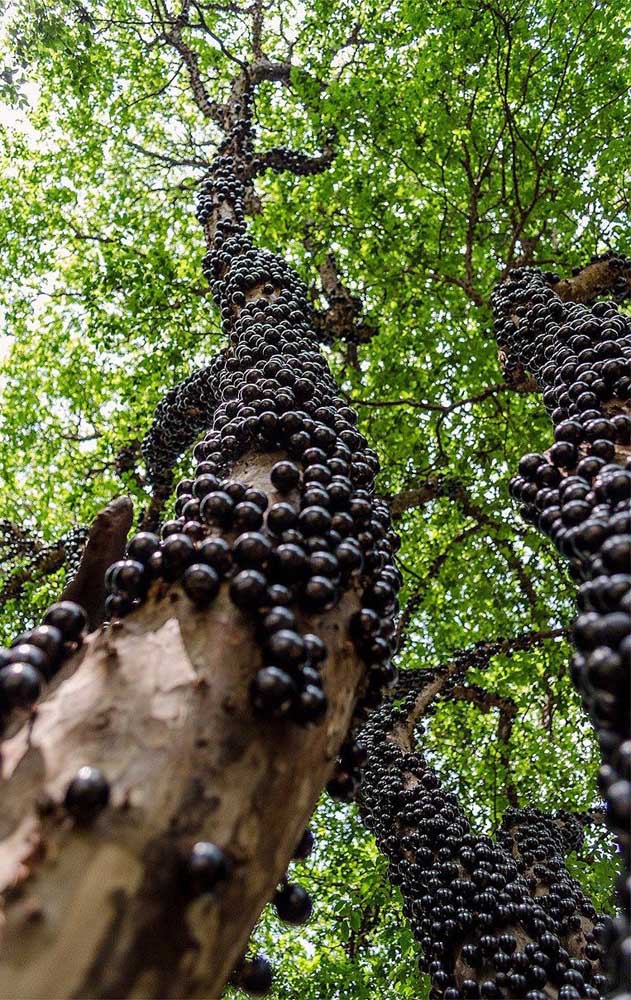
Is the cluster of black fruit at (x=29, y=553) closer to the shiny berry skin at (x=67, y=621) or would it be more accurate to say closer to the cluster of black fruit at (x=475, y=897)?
the cluster of black fruit at (x=475, y=897)

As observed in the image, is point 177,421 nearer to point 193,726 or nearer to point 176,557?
point 176,557

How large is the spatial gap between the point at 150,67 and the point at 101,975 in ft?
36.8

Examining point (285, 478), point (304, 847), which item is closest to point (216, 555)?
point (285, 478)

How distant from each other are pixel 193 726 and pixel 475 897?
321cm

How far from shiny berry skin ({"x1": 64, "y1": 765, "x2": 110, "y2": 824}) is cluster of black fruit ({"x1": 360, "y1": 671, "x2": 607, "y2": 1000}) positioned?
3.11 m

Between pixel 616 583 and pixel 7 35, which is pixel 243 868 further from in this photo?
pixel 7 35

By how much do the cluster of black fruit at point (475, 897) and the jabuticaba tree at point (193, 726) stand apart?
2.22 metres

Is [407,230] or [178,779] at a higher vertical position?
[407,230]

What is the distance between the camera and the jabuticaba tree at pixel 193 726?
1165 mm

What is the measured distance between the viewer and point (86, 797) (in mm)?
1246

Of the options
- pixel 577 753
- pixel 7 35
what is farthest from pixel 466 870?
pixel 7 35

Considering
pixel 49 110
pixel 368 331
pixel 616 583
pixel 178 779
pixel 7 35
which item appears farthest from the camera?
pixel 49 110

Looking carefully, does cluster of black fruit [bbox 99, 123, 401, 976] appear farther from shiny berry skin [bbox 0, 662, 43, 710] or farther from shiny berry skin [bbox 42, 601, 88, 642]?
shiny berry skin [bbox 0, 662, 43, 710]

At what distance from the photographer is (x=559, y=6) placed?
664 centimetres
